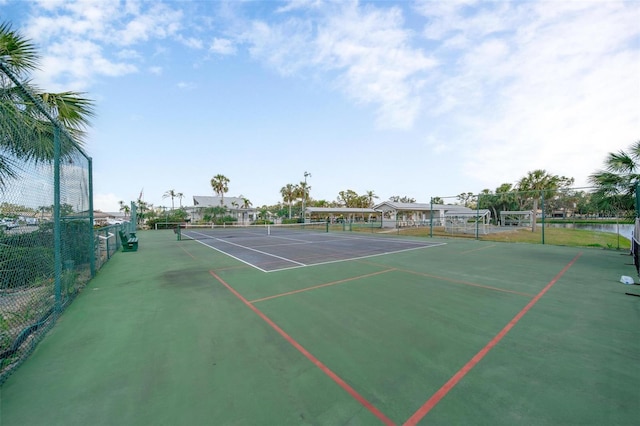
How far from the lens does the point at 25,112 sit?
4.55 metres

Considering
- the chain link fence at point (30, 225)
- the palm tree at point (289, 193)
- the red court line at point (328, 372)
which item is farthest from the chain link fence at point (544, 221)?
the palm tree at point (289, 193)

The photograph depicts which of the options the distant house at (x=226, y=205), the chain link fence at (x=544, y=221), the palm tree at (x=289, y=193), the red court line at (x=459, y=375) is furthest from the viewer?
the palm tree at (x=289, y=193)

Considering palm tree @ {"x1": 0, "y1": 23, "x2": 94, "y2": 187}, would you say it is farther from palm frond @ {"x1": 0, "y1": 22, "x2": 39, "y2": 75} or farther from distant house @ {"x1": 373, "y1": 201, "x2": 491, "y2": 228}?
distant house @ {"x1": 373, "y1": 201, "x2": 491, "y2": 228}

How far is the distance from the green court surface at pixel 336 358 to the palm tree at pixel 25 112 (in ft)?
9.13

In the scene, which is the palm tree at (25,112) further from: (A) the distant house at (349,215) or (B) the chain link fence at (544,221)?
(A) the distant house at (349,215)

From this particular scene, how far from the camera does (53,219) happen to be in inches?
192

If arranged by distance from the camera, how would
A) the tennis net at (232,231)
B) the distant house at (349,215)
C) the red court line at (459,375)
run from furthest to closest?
the distant house at (349,215) < the tennis net at (232,231) < the red court line at (459,375)

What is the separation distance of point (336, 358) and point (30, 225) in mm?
5330

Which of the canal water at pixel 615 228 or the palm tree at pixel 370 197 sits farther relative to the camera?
the palm tree at pixel 370 197


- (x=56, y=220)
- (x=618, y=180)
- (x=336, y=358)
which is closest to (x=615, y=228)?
(x=618, y=180)

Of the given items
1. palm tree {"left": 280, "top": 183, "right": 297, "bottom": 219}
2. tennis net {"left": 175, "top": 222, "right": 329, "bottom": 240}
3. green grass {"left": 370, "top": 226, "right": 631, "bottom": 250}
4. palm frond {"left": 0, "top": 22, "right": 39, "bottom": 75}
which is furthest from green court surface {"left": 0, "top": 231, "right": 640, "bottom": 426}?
palm tree {"left": 280, "top": 183, "right": 297, "bottom": 219}

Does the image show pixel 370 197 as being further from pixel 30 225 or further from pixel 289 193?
pixel 30 225

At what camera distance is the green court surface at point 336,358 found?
7.92ft

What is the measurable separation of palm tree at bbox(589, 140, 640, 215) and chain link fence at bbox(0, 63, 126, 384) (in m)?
17.1
